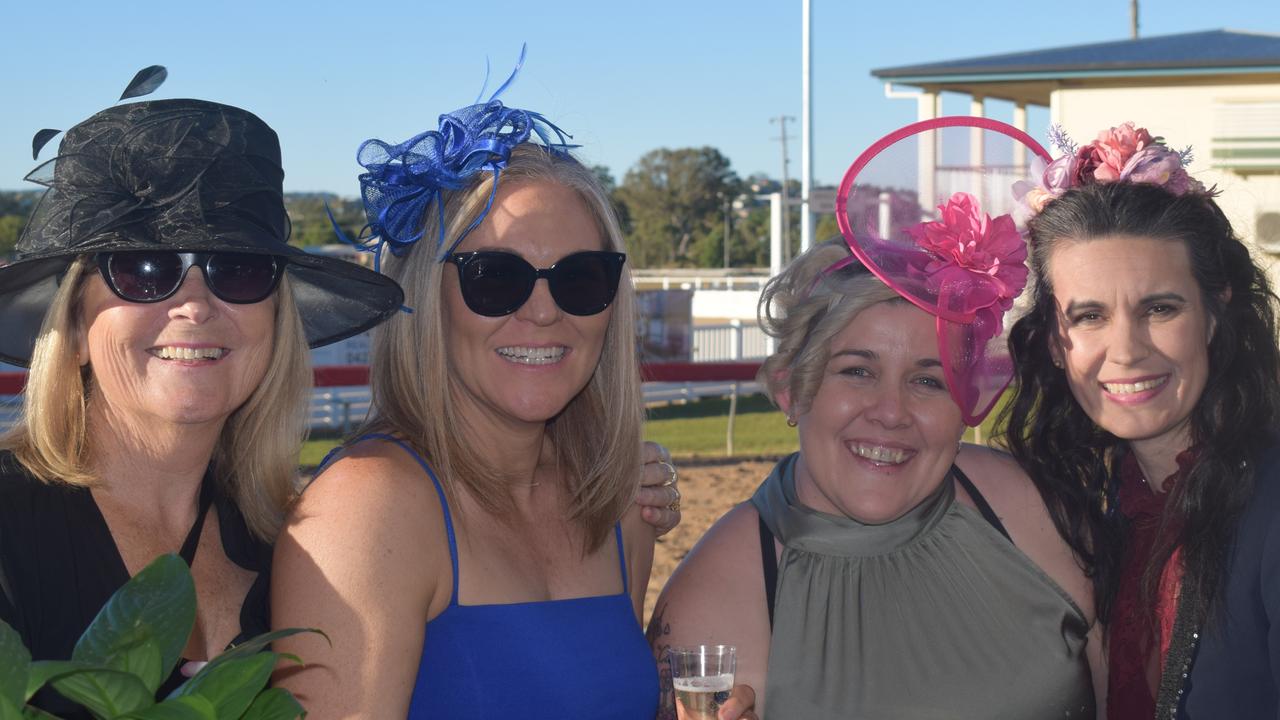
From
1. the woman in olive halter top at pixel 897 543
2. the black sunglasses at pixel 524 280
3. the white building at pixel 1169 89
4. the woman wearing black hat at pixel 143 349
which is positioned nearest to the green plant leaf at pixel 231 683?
the woman wearing black hat at pixel 143 349

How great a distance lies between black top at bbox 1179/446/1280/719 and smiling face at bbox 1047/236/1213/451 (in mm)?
302

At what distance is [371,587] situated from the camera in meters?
2.11

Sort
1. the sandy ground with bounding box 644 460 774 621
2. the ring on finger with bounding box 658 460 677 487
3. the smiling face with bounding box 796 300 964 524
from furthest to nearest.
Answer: the sandy ground with bounding box 644 460 774 621, the ring on finger with bounding box 658 460 677 487, the smiling face with bounding box 796 300 964 524

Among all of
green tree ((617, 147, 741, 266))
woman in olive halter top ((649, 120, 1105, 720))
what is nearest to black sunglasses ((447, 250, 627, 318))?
woman in olive halter top ((649, 120, 1105, 720))

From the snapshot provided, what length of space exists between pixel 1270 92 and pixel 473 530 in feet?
63.1

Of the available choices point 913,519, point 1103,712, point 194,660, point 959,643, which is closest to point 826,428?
point 913,519

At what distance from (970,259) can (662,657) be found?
1.21m

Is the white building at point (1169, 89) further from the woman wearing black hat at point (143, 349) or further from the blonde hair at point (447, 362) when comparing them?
the woman wearing black hat at point (143, 349)

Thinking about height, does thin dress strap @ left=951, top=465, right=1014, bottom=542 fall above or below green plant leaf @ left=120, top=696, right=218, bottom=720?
below

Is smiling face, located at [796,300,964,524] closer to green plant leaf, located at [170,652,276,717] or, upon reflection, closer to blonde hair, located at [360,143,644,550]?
blonde hair, located at [360,143,644,550]

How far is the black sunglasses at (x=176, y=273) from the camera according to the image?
2180mm

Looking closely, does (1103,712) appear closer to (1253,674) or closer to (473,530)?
(1253,674)

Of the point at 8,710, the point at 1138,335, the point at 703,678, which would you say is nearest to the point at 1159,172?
the point at 1138,335

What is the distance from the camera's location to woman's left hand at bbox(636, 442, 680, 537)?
296cm
